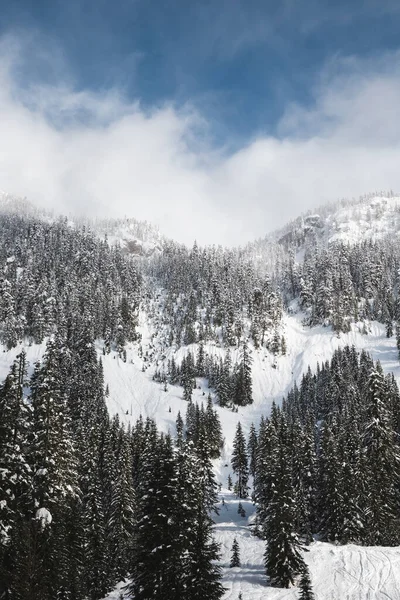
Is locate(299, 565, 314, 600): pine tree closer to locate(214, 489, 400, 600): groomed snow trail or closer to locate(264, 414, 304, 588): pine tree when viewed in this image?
locate(264, 414, 304, 588): pine tree

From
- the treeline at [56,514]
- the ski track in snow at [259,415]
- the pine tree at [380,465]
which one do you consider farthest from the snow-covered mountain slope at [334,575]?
the pine tree at [380,465]

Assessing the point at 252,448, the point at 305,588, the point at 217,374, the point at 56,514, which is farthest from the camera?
the point at 217,374

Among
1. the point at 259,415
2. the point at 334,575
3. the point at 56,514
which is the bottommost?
the point at 334,575

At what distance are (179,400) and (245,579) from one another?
381 feet

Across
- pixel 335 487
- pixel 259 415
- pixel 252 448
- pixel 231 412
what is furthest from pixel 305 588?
pixel 259 415

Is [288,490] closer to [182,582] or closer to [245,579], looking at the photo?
[245,579]

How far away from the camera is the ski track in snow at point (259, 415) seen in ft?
119

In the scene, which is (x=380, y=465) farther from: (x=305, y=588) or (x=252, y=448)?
(x=252, y=448)

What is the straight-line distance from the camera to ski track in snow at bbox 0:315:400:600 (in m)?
36.2

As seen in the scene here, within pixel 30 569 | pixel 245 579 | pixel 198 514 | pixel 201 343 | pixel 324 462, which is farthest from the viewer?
pixel 201 343

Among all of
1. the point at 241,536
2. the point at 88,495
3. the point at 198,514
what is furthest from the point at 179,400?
the point at 198,514

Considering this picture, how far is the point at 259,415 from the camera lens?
15538cm

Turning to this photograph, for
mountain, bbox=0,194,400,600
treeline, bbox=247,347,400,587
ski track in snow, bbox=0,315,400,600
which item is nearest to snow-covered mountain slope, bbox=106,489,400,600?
ski track in snow, bbox=0,315,400,600

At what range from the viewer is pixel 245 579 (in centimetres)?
4062
